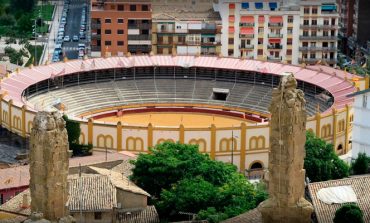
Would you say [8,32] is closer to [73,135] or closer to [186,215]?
[73,135]

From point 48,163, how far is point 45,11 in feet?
411

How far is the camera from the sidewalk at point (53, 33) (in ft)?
411

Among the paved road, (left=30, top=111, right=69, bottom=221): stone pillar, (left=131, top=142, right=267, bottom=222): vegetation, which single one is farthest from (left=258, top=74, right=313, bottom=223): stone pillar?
the paved road

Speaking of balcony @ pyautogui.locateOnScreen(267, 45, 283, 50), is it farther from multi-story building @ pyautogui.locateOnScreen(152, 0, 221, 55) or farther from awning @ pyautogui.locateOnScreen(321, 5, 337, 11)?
awning @ pyautogui.locateOnScreen(321, 5, 337, 11)

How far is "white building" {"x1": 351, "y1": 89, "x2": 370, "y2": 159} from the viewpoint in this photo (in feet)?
231

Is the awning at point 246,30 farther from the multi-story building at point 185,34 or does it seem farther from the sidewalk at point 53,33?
the sidewalk at point 53,33

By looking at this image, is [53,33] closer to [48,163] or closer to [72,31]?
[72,31]

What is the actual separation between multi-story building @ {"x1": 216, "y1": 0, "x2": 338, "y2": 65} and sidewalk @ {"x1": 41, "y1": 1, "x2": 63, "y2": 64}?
22.4m

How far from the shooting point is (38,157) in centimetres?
3475

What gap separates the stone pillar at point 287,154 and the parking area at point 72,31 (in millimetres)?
87307

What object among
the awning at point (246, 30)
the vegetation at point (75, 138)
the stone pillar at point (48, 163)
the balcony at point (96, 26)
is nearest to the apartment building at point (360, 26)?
the awning at point (246, 30)

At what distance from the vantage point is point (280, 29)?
118 metres

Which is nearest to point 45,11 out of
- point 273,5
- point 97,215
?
point 273,5

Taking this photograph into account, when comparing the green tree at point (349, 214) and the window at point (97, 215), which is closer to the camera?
the green tree at point (349, 214)
